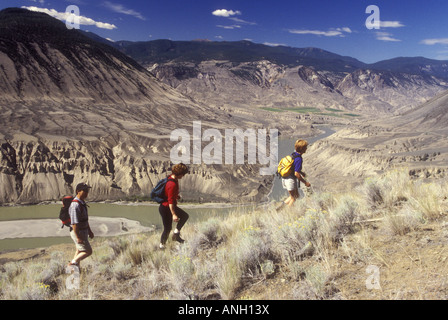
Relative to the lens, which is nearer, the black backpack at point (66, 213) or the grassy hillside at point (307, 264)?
the grassy hillside at point (307, 264)

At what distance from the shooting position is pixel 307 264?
411 centimetres

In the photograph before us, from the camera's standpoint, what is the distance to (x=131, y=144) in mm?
44531

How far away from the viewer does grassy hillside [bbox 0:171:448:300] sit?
3.40 m

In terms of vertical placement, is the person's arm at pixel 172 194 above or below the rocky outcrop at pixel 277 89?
below

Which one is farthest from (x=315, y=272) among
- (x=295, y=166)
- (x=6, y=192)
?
(x=6, y=192)

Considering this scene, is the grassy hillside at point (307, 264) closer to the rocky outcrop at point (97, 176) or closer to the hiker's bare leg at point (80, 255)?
the hiker's bare leg at point (80, 255)

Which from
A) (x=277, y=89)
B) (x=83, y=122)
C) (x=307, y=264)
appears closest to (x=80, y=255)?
(x=307, y=264)

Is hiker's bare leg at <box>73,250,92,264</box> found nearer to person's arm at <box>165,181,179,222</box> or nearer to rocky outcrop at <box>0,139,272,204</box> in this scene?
person's arm at <box>165,181,179,222</box>

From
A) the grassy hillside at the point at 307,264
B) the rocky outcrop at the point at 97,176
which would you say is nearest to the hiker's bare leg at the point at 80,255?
the grassy hillside at the point at 307,264

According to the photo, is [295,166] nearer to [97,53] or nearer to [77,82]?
[77,82]

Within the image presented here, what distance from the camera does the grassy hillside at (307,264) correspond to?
340 cm

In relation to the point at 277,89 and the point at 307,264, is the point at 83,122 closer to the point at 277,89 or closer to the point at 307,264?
the point at 307,264

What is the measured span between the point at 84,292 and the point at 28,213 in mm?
33788

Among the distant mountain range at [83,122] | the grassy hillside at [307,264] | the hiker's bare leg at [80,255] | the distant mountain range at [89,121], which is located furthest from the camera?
the distant mountain range at [89,121]
